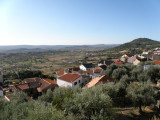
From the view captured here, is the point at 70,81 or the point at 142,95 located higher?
the point at 142,95

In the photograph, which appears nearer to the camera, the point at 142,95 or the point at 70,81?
the point at 142,95

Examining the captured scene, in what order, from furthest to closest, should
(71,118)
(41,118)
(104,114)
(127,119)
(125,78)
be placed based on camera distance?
(125,78) < (127,119) < (104,114) < (71,118) < (41,118)

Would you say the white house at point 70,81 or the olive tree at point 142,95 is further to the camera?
the white house at point 70,81

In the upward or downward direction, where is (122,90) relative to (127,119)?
upward

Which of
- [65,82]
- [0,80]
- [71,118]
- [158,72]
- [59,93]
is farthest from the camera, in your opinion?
[0,80]

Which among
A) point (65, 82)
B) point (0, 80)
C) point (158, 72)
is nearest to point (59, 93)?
point (65, 82)

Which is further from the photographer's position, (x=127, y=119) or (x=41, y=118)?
(x=127, y=119)

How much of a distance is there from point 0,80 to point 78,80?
123 ft

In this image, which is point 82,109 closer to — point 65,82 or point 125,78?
point 125,78

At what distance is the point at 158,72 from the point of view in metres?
26.2

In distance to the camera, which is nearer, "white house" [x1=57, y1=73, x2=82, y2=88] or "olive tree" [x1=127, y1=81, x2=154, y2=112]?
"olive tree" [x1=127, y1=81, x2=154, y2=112]

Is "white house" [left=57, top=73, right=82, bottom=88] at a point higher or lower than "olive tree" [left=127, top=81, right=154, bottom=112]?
lower

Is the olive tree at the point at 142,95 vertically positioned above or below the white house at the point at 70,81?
above

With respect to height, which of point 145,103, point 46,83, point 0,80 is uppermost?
point 145,103
